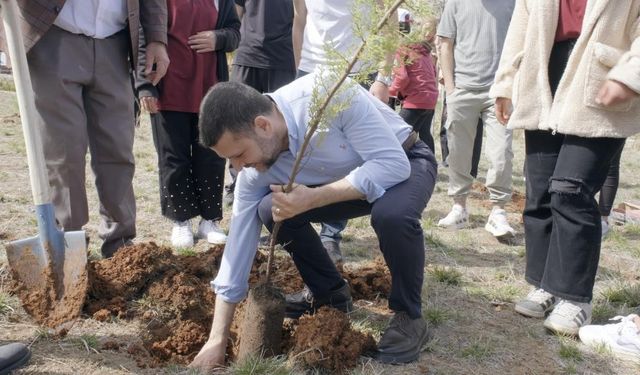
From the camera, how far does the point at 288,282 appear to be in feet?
11.6

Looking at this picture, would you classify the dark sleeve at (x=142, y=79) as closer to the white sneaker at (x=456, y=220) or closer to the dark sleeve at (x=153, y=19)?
the dark sleeve at (x=153, y=19)

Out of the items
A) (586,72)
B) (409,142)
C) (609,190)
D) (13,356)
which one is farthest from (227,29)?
(609,190)

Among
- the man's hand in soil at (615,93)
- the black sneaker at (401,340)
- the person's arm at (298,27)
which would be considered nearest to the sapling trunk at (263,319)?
the black sneaker at (401,340)

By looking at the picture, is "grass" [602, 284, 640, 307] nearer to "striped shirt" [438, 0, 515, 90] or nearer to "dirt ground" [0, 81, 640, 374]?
"dirt ground" [0, 81, 640, 374]

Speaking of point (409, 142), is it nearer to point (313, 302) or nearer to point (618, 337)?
point (313, 302)

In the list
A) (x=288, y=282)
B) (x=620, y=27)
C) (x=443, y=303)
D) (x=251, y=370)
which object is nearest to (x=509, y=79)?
(x=620, y=27)

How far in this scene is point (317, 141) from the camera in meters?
2.63

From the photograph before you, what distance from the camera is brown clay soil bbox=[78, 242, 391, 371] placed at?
2.71m

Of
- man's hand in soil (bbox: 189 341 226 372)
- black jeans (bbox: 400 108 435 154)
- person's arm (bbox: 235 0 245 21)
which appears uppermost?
person's arm (bbox: 235 0 245 21)

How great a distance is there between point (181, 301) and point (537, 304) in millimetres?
1690

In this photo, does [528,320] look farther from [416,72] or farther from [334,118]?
[416,72]

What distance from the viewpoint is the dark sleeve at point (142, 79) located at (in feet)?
12.6

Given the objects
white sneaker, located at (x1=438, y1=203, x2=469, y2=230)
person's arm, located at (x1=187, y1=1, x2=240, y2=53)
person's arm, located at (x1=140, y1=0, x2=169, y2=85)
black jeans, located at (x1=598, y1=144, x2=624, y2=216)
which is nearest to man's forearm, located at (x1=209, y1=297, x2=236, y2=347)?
person's arm, located at (x1=140, y1=0, x2=169, y2=85)

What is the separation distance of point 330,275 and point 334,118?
2.78 ft
